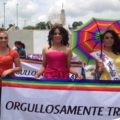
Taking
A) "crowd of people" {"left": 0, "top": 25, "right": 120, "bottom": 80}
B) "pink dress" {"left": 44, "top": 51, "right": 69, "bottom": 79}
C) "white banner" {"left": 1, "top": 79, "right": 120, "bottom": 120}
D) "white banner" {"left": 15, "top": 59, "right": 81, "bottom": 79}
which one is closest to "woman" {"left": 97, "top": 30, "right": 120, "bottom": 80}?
"crowd of people" {"left": 0, "top": 25, "right": 120, "bottom": 80}

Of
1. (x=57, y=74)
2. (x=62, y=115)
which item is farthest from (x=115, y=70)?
(x=62, y=115)

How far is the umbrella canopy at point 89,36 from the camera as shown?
30.6 ft

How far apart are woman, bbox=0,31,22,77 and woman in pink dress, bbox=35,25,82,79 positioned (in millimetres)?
754

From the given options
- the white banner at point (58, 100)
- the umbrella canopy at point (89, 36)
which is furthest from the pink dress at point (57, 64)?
the umbrella canopy at point (89, 36)

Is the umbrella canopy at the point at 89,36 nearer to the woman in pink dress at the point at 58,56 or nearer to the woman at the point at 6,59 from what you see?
A: the woman in pink dress at the point at 58,56

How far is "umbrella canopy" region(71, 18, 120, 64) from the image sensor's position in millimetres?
9337

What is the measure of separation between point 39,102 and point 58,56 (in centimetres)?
126

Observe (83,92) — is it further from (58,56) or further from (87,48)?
(87,48)

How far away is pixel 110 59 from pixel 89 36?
208cm

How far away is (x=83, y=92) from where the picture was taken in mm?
6645

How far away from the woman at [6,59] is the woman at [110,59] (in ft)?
4.68

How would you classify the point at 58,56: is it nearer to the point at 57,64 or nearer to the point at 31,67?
the point at 57,64

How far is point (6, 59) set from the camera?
7016mm

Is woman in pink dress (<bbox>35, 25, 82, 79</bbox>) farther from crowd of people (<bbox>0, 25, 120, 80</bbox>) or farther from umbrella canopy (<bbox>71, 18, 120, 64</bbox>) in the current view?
umbrella canopy (<bbox>71, 18, 120, 64</bbox>)
